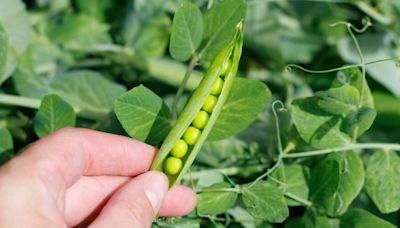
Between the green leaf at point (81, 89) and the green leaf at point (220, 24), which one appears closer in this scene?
the green leaf at point (220, 24)

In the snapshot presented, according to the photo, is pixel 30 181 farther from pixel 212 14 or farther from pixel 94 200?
pixel 212 14

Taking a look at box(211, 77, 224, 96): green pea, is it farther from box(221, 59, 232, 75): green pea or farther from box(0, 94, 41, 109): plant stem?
box(0, 94, 41, 109): plant stem

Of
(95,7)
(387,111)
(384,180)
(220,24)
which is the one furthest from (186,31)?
(387,111)

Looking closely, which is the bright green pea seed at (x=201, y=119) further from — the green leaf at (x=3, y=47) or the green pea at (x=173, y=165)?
the green leaf at (x=3, y=47)

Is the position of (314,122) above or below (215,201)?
above

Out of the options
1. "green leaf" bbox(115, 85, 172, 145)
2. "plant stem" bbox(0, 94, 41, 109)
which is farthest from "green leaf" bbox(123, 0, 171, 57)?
"green leaf" bbox(115, 85, 172, 145)

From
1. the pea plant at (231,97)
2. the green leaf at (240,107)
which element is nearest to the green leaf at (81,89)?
the pea plant at (231,97)

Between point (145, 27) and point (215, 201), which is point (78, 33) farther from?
point (215, 201)
